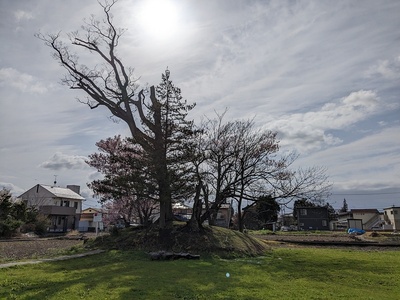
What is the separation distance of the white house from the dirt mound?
3196 centimetres

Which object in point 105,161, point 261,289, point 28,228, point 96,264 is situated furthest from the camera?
point 28,228

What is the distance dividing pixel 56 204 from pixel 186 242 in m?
38.6

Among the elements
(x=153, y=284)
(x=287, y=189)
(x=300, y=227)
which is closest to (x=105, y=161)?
(x=287, y=189)

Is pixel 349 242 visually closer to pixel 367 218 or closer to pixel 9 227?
pixel 9 227

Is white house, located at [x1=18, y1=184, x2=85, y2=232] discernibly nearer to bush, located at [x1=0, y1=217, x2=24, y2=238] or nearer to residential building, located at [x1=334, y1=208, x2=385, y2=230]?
bush, located at [x1=0, y1=217, x2=24, y2=238]

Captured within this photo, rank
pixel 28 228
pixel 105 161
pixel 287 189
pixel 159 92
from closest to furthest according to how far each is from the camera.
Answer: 1. pixel 159 92
2. pixel 287 189
3. pixel 105 161
4. pixel 28 228

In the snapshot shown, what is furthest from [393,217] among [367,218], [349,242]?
[349,242]

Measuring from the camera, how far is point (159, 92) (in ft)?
55.8

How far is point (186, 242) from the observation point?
1552cm

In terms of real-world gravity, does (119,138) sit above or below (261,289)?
above

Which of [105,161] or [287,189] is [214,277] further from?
[105,161]

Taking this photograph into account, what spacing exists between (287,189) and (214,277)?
1142cm

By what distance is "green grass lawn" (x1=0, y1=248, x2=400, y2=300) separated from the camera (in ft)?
22.3

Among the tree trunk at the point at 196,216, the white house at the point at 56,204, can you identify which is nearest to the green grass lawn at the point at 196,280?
the tree trunk at the point at 196,216
